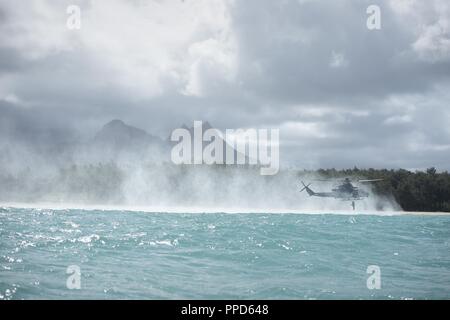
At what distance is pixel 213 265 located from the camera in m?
17.6

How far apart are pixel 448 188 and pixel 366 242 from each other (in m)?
101

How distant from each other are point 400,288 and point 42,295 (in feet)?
36.5

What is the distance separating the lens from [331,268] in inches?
690

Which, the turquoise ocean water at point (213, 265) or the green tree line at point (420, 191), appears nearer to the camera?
Result: the turquoise ocean water at point (213, 265)

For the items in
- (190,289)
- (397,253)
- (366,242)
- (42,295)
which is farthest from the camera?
(366,242)

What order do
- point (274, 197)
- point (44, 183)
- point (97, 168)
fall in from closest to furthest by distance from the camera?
point (274, 197)
point (97, 168)
point (44, 183)

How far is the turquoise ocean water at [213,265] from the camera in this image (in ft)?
44.4

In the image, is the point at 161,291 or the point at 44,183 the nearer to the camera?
the point at 161,291

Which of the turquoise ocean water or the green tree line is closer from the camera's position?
the turquoise ocean water

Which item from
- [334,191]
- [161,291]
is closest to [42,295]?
[161,291]

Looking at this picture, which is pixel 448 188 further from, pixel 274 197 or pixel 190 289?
pixel 190 289

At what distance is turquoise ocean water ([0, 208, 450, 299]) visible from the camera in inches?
532

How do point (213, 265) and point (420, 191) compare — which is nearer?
point (213, 265)

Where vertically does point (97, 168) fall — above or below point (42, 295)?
above
